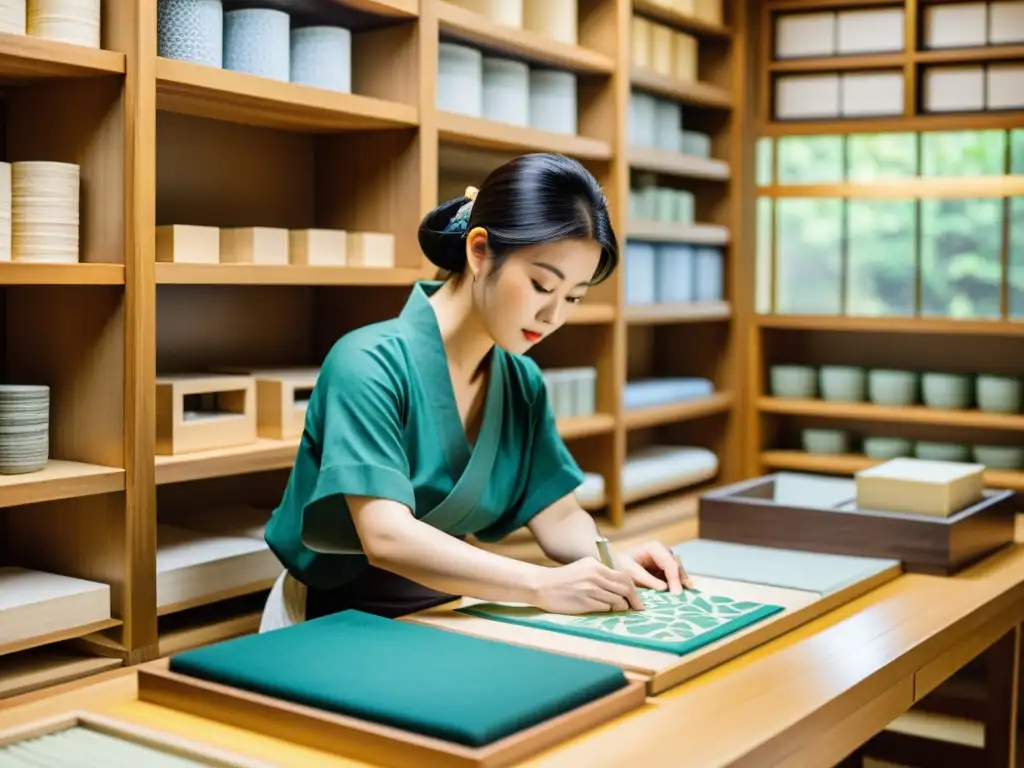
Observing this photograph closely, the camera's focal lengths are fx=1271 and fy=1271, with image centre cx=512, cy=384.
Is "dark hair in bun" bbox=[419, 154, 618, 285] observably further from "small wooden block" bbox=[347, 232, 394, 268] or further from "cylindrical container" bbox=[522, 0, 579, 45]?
"cylindrical container" bbox=[522, 0, 579, 45]

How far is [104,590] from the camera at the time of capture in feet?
7.11

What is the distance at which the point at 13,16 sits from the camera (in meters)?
2.03

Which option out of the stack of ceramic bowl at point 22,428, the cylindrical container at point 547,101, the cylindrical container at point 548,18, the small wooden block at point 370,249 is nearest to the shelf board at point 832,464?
the cylindrical container at point 547,101

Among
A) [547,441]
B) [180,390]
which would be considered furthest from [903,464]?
[180,390]

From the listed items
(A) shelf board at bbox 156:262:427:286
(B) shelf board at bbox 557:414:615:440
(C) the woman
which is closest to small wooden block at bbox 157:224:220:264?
(A) shelf board at bbox 156:262:427:286

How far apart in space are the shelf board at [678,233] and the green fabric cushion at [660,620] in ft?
6.36

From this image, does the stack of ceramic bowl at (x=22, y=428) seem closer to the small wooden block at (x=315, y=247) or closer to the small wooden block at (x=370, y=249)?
the small wooden block at (x=315, y=247)

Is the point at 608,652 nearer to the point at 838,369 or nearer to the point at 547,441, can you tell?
the point at 547,441

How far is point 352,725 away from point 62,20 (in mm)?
1362

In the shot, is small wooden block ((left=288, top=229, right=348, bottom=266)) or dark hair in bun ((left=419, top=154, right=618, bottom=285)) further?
small wooden block ((left=288, top=229, right=348, bottom=266))

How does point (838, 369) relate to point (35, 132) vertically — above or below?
below

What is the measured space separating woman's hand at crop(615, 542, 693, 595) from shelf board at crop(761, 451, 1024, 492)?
219 cm

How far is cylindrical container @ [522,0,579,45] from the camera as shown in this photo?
3.25 meters

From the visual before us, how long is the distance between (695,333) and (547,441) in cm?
239
